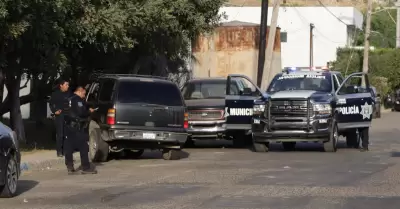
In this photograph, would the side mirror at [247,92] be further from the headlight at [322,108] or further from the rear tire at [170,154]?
the rear tire at [170,154]

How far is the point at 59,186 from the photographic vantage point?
49.9 ft

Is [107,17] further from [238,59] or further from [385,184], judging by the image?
[238,59]

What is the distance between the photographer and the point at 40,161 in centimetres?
1908

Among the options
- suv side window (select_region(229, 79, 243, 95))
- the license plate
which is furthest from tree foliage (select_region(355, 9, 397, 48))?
the license plate

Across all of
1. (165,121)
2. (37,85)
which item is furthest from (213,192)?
(37,85)

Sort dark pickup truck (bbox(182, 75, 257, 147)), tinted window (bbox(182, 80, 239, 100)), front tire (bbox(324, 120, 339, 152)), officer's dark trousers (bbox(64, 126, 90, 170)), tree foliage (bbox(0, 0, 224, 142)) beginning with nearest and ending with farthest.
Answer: officer's dark trousers (bbox(64, 126, 90, 170)) → tree foliage (bbox(0, 0, 224, 142)) → front tire (bbox(324, 120, 339, 152)) → dark pickup truck (bbox(182, 75, 257, 147)) → tinted window (bbox(182, 80, 239, 100))

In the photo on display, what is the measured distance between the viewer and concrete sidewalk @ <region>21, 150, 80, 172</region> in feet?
60.9

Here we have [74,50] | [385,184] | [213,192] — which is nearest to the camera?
[213,192]

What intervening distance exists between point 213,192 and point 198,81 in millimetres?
12287

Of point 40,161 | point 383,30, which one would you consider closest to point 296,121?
point 40,161

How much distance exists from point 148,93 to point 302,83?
17.6ft

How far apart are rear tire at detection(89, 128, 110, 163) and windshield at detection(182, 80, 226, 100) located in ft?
19.6

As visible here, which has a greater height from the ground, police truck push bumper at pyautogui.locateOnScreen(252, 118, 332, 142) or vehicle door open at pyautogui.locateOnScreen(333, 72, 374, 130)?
vehicle door open at pyautogui.locateOnScreen(333, 72, 374, 130)

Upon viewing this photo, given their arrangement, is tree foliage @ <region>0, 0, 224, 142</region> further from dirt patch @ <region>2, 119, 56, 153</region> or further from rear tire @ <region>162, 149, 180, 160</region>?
rear tire @ <region>162, 149, 180, 160</region>
